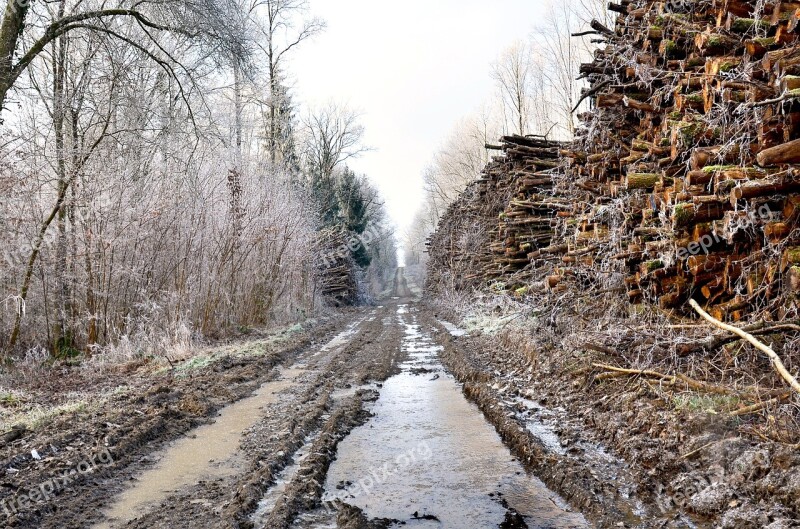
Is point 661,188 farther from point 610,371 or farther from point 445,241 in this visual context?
point 445,241

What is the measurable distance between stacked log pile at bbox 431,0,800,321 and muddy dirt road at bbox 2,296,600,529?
8.70 feet

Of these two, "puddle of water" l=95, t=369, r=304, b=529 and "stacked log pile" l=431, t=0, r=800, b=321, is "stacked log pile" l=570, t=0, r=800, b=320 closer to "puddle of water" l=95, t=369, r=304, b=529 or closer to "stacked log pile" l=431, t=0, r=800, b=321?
"stacked log pile" l=431, t=0, r=800, b=321

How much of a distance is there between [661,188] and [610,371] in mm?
2101

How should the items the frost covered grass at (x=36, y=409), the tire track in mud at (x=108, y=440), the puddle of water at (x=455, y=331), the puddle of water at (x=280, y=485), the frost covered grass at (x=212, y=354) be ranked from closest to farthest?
1. the puddle of water at (x=280, y=485)
2. the tire track in mud at (x=108, y=440)
3. the frost covered grass at (x=36, y=409)
4. the frost covered grass at (x=212, y=354)
5. the puddle of water at (x=455, y=331)

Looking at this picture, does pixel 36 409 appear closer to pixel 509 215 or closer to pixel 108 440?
pixel 108 440

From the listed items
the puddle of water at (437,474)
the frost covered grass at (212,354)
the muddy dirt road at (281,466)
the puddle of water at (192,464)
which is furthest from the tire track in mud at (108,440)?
the puddle of water at (437,474)

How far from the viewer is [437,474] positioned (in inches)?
164

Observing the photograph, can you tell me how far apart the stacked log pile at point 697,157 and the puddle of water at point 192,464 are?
15.4ft

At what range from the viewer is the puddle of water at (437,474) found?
3445 millimetres

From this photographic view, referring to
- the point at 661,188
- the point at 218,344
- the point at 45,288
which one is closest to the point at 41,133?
the point at 45,288

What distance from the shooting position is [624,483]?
3.72 meters

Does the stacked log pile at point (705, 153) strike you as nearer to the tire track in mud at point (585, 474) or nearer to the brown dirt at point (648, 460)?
the brown dirt at point (648, 460)

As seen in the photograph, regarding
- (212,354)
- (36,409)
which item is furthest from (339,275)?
(36,409)

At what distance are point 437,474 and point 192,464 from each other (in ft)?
6.78
